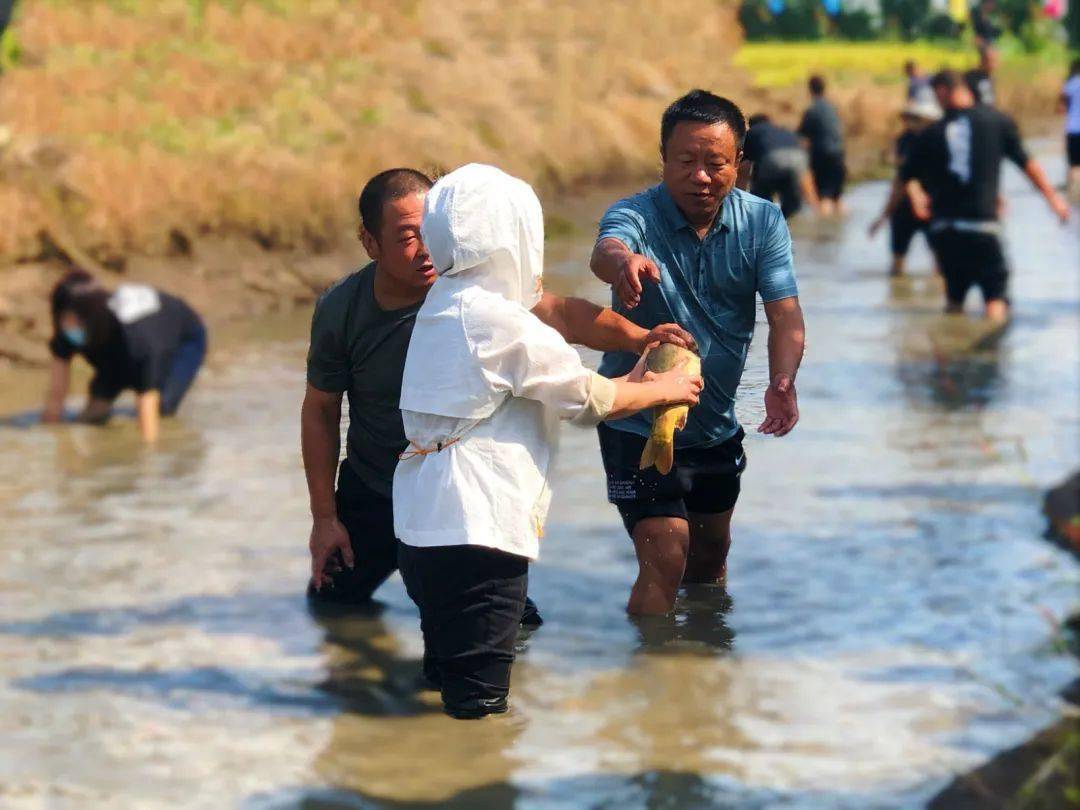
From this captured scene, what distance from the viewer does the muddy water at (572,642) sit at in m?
5.29

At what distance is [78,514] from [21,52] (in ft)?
41.2

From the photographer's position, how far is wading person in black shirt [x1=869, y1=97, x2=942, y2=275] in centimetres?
1490

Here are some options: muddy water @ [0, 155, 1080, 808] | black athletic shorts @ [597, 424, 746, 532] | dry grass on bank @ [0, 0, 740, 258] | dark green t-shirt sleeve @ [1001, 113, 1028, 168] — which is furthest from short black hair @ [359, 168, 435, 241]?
dry grass on bank @ [0, 0, 740, 258]

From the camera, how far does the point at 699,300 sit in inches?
235

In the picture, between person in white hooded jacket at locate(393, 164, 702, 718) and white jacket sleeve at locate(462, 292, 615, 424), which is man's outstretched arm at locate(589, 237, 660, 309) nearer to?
person in white hooded jacket at locate(393, 164, 702, 718)

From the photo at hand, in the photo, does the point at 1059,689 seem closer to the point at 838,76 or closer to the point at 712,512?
the point at 712,512

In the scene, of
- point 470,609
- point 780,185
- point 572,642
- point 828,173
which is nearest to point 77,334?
point 572,642

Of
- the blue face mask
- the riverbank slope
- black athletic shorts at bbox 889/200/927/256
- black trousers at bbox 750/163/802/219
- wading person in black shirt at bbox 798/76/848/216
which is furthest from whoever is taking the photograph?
wading person in black shirt at bbox 798/76/848/216

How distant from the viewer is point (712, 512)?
6551 millimetres

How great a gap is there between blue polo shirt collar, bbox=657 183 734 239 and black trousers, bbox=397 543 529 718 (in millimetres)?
1278

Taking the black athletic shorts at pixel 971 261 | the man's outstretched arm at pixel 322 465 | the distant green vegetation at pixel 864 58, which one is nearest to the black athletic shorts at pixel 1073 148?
the black athletic shorts at pixel 971 261

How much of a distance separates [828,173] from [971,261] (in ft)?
31.2

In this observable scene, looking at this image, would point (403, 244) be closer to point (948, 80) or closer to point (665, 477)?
point (665, 477)

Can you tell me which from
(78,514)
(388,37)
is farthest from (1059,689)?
(388,37)
